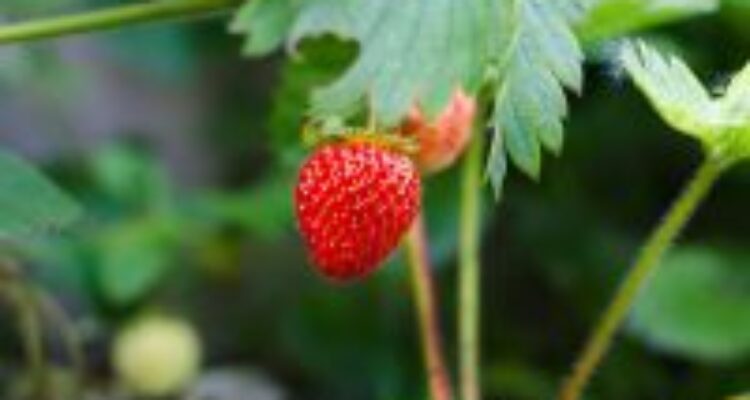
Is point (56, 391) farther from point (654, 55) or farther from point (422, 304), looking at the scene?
point (654, 55)

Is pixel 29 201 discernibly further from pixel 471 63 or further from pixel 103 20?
pixel 471 63

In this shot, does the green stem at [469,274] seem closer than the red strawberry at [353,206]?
No

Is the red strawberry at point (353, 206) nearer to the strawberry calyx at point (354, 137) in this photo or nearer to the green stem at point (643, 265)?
the strawberry calyx at point (354, 137)

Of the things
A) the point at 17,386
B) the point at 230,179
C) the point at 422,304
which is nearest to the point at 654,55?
the point at 422,304

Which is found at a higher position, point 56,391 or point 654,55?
point 56,391

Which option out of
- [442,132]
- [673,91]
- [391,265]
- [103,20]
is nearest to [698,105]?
[673,91]

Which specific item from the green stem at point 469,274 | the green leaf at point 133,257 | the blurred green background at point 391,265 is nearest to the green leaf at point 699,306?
the blurred green background at point 391,265
